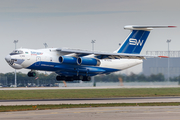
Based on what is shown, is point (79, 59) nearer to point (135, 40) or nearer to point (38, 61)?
point (38, 61)

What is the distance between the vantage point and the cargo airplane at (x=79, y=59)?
112 feet

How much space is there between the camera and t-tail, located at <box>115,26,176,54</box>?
41812 mm

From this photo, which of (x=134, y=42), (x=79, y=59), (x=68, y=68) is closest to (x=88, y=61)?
(x=79, y=59)

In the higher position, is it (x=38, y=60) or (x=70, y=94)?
(x=38, y=60)

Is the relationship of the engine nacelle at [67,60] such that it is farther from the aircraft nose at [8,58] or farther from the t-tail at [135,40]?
the t-tail at [135,40]

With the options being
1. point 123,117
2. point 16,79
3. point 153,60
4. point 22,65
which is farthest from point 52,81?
point 123,117

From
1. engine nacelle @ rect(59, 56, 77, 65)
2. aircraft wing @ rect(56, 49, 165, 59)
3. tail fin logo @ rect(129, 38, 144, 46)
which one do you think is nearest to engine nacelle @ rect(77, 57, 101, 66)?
engine nacelle @ rect(59, 56, 77, 65)

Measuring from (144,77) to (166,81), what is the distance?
733 centimetres

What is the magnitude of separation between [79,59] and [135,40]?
31.8 feet

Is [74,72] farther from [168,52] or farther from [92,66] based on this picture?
[168,52]

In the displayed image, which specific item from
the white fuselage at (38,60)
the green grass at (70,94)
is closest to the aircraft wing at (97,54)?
the white fuselage at (38,60)

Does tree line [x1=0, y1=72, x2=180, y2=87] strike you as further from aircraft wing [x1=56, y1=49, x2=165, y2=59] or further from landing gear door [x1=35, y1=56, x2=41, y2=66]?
landing gear door [x1=35, y1=56, x2=41, y2=66]

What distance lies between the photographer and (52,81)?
7231 centimetres

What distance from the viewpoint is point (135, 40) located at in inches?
1668
